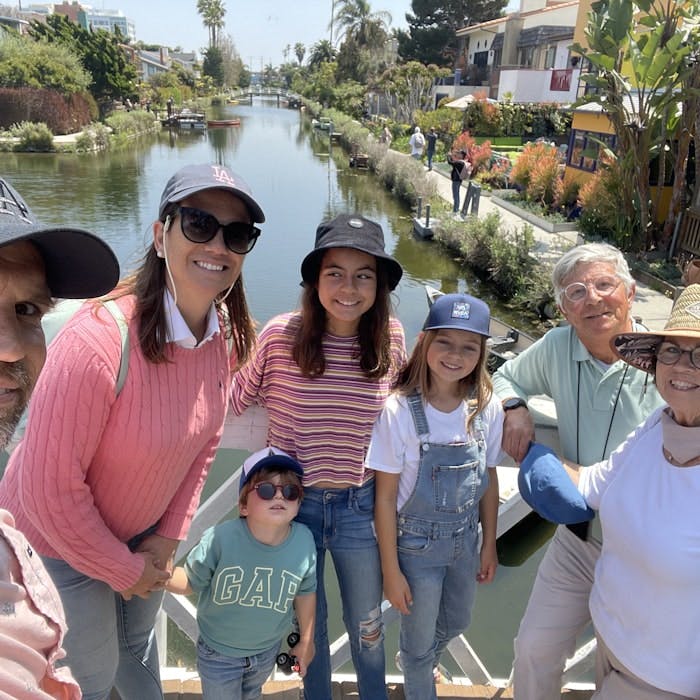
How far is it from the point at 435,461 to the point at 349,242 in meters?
0.71

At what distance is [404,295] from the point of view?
13.2m

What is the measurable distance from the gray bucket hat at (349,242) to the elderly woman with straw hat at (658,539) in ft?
2.29

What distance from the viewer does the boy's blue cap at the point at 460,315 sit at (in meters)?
1.75

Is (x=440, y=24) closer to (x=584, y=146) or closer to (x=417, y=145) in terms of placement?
(x=417, y=145)

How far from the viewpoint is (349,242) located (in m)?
1.72

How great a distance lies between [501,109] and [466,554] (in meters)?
26.4

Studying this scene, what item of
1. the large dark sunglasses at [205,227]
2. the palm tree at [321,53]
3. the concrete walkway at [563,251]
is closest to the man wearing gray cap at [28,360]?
the large dark sunglasses at [205,227]

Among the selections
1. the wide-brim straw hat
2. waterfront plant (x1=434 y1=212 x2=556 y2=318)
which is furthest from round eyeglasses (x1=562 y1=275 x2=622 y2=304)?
waterfront plant (x1=434 y1=212 x2=556 y2=318)

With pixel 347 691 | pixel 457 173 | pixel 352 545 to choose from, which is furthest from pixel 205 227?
pixel 457 173

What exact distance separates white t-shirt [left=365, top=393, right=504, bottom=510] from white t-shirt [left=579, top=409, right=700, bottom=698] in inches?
18.0

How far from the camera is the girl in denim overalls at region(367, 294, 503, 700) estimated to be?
5.73ft

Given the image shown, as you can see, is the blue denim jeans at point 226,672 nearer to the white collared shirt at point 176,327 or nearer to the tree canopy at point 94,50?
the white collared shirt at point 176,327

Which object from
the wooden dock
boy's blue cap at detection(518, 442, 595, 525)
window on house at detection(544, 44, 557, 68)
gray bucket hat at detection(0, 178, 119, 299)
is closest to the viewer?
gray bucket hat at detection(0, 178, 119, 299)

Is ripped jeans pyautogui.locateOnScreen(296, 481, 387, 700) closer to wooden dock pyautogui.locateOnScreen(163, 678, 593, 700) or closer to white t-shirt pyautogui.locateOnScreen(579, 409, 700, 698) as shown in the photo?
wooden dock pyautogui.locateOnScreen(163, 678, 593, 700)
